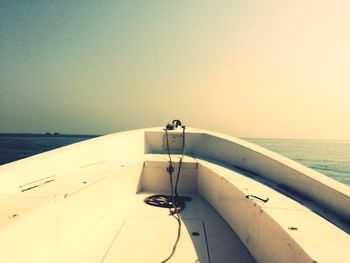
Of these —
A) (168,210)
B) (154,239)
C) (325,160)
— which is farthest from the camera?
(325,160)

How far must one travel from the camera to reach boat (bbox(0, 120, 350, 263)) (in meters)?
1.22

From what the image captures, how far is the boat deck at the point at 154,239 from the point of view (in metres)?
1.60

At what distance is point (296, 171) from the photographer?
1976 mm

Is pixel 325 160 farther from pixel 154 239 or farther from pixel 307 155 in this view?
pixel 154 239

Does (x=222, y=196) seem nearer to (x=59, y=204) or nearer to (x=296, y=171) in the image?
(x=296, y=171)

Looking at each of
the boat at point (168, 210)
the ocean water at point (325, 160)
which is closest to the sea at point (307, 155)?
the ocean water at point (325, 160)

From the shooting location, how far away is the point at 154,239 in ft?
6.19

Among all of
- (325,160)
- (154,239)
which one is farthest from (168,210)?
(325,160)

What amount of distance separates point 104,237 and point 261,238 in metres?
1.30

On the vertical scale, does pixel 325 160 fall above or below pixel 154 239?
below

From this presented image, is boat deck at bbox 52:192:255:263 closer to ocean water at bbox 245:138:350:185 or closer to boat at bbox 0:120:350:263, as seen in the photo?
boat at bbox 0:120:350:263

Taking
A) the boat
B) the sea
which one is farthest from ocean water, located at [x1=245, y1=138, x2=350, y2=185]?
the boat

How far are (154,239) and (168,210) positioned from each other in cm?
68

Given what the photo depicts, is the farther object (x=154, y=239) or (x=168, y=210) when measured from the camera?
(x=168, y=210)
